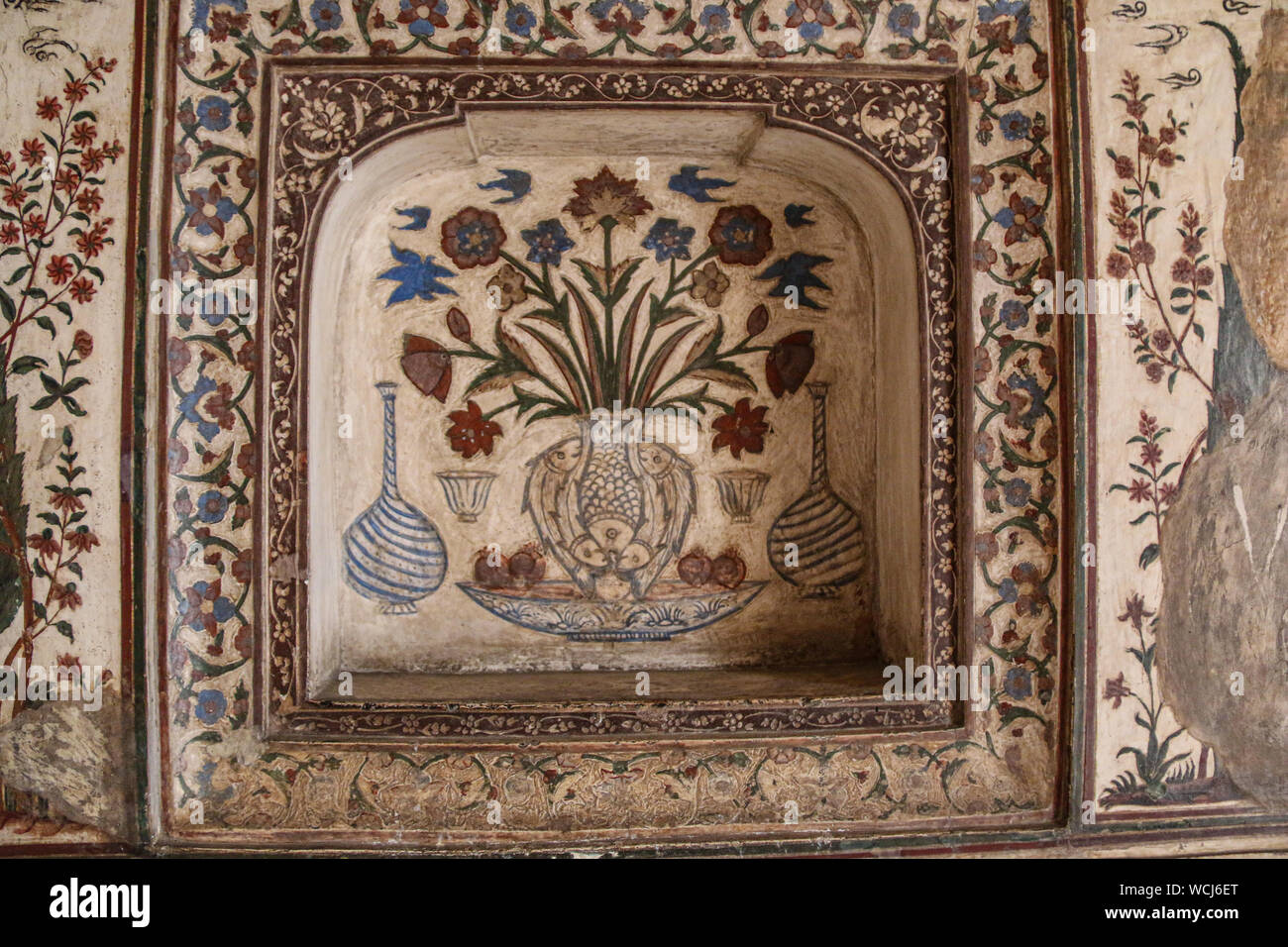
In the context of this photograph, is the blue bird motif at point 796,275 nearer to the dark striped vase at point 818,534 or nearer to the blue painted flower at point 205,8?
the dark striped vase at point 818,534

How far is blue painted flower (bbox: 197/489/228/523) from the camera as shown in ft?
8.30

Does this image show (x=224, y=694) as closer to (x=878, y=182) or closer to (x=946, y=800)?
(x=946, y=800)

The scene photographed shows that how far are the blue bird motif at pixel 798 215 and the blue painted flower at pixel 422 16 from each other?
115cm

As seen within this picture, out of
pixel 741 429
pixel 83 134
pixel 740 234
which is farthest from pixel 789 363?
pixel 83 134

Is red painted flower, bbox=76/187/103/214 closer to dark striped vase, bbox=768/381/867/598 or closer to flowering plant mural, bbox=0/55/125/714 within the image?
flowering plant mural, bbox=0/55/125/714

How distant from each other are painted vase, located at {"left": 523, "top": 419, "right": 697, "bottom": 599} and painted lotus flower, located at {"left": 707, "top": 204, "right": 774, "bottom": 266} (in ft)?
2.17

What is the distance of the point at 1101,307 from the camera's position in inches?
100

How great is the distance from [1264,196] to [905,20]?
3.58 feet

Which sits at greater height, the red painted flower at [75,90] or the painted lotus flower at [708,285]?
the red painted flower at [75,90]

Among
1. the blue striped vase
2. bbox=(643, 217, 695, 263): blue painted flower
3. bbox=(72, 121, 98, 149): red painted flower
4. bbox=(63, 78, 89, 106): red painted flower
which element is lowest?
the blue striped vase

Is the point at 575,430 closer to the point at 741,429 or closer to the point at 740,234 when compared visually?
the point at 741,429

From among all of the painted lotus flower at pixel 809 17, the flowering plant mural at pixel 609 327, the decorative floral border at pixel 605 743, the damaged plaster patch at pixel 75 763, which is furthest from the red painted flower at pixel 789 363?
the damaged plaster patch at pixel 75 763

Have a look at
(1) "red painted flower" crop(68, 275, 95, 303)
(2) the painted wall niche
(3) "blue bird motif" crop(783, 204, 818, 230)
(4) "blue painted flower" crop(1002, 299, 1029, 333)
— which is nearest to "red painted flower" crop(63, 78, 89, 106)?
(1) "red painted flower" crop(68, 275, 95, 303)

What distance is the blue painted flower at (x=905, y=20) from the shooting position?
2562 mm
